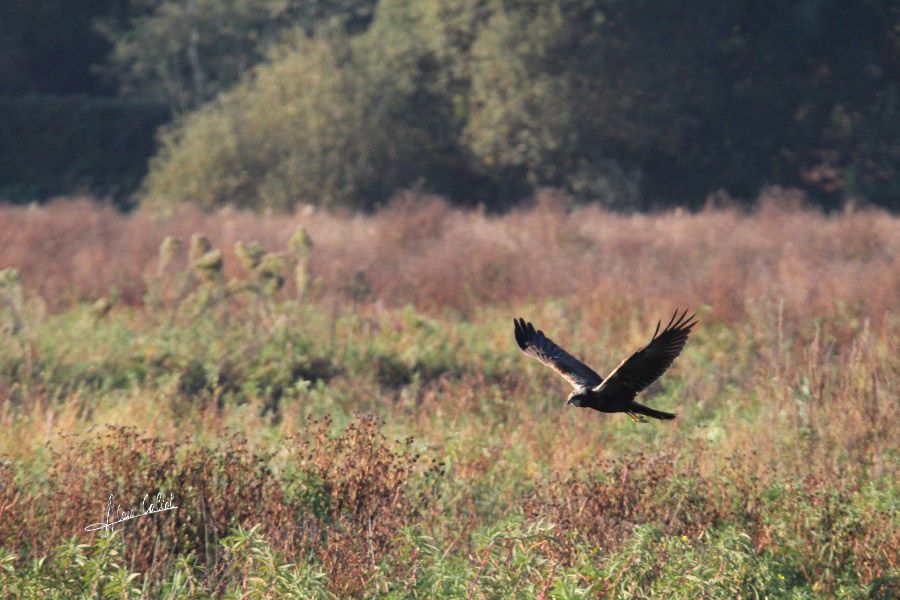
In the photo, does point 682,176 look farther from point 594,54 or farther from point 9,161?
point 9,161

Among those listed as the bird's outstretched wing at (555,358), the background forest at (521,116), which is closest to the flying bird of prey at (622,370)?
the bird's outstretched wing at (555,358)

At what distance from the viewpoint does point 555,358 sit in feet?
15.4

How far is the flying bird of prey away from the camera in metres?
4.03

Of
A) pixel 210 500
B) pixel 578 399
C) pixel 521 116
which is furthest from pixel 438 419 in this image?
pixel 521 116

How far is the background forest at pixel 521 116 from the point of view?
2361 centimetres

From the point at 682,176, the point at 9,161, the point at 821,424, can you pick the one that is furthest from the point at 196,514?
the point at 9,161

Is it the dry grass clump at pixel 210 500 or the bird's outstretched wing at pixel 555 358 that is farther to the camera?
the dry grass clump at pixel 210 500

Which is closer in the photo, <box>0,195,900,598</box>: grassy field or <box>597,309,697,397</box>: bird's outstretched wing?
<box>597,309,697,397</box>: bird's outstretched wing

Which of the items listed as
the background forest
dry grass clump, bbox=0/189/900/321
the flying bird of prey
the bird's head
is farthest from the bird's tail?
the background forest

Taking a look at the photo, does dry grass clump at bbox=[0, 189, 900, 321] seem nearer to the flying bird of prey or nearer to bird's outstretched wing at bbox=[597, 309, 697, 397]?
the flying bird of prey

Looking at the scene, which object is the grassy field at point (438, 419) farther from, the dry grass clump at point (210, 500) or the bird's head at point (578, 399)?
the bird's head at point (578, 399)

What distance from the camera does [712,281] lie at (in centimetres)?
1132

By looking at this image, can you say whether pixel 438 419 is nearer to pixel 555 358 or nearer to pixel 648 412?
pixel 555 358

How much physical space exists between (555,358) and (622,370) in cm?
66
